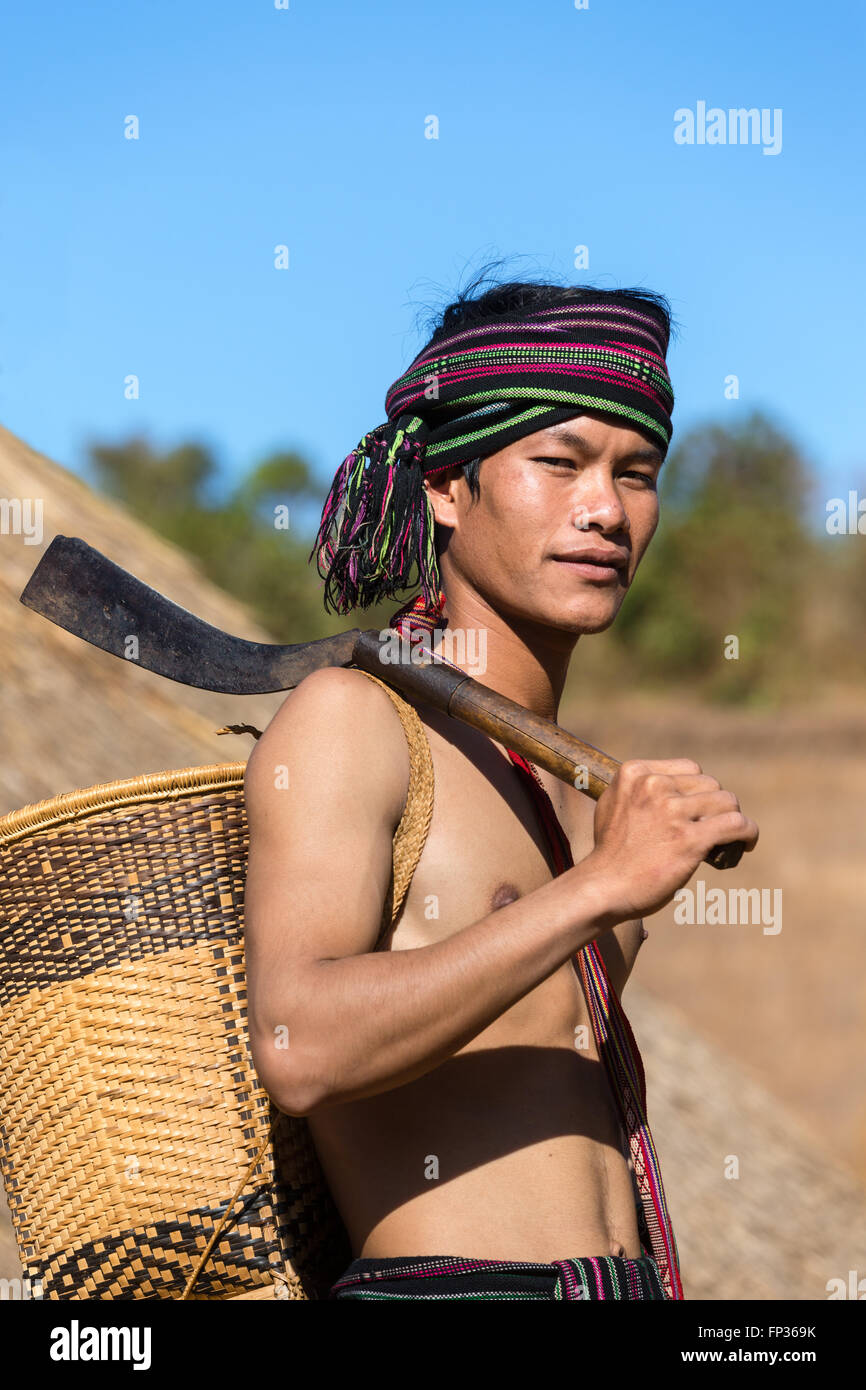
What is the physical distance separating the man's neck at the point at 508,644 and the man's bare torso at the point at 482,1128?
0.22 m

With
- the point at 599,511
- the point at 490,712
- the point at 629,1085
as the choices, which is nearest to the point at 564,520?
the point at 599,511

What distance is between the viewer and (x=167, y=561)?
6.86 meters

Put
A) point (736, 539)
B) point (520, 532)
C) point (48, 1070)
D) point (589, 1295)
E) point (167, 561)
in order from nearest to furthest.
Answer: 1. point (589, 1295)
2. point (48, 1070)
3. point (520, 532)
4. point (167, 561)
5. point (736, 539)

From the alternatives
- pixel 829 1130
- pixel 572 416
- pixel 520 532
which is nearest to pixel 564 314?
pixel 572 416

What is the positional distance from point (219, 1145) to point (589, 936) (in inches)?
23.1

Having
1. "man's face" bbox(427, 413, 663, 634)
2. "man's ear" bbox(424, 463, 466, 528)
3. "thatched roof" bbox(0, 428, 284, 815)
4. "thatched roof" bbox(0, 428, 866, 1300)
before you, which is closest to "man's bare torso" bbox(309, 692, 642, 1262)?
"man's face" bbox(427, 413, 663, 634)

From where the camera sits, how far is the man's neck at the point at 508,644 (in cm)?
202

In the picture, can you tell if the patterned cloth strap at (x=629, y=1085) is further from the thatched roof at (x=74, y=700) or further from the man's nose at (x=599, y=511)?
the thatched roof at (x=74, y=700)

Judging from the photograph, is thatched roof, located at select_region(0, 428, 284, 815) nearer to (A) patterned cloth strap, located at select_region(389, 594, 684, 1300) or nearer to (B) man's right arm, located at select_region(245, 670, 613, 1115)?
(A) patterned cloth strap, located at select_region(389, 594, 684, 1300)

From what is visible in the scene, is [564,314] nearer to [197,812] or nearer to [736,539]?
[197,812]

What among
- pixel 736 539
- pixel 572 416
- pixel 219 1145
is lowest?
pixel 219 1145

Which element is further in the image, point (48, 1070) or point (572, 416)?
point (572, 416)

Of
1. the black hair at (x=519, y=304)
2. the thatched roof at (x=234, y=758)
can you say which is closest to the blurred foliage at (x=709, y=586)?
the thatched roof at (x=234, y=758)

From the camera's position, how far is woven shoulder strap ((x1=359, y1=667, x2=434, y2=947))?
1.63 meters
